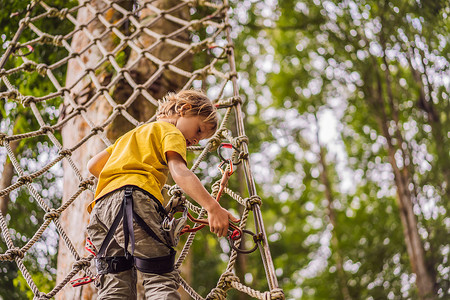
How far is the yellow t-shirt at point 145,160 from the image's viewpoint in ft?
3.46

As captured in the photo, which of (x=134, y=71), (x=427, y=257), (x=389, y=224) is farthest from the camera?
(x=389, y=224)

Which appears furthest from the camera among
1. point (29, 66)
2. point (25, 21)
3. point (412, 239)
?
point (412, 239)

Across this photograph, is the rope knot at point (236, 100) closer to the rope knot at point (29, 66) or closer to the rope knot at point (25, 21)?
the rope knot at point (29, 66)

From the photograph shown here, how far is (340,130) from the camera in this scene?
6.26m

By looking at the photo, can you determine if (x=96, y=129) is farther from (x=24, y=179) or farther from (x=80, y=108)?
(x=24, y=179)

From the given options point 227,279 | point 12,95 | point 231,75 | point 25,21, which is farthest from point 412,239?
point 25,21

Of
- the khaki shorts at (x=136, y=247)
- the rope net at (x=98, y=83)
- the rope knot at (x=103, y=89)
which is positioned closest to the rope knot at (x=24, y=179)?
the rope net at (x=98, y=83)

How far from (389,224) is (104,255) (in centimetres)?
447

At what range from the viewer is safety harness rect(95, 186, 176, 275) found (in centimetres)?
100

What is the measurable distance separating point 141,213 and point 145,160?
128mm

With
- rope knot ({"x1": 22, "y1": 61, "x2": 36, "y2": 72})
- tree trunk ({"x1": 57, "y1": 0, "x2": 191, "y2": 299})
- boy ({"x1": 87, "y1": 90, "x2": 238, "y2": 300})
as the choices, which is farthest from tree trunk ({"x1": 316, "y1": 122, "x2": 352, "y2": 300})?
boy ({"x1": 87, "y1": 90, "x2": 238, "y2": 300})

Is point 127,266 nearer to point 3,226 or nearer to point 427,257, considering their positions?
point 3,226

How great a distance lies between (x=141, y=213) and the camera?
40.6 inches

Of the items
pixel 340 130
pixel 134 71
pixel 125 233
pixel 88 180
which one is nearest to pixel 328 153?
pixel 340 130
